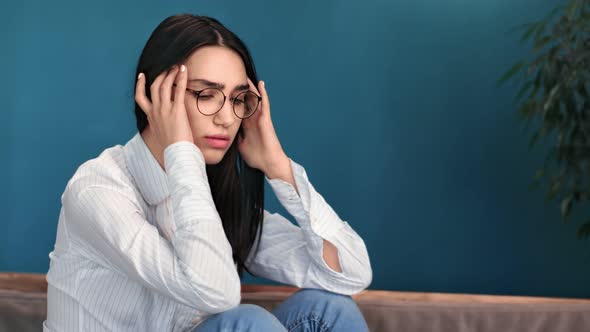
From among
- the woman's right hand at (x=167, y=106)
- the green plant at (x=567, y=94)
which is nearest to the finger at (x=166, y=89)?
the woman's right hand at (x=167, y=106)

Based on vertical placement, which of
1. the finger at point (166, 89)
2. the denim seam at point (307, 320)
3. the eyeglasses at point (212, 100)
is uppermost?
the finger at point (166, 89)

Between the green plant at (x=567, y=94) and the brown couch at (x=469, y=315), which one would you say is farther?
the green plant at (x=567, y=94)

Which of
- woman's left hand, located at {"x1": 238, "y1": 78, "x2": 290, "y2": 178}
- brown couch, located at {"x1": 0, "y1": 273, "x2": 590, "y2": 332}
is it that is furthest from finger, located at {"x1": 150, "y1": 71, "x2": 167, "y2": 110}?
brown couch, located at {"x1": 0, "y1": 273, "x2": 590, "y2": 332}

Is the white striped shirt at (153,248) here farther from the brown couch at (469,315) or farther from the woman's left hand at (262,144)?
the brown couch at (469,315)

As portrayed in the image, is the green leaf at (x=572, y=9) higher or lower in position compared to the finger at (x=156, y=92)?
higher

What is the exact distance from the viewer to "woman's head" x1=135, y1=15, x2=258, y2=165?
146cm

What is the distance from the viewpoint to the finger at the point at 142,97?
1438mm

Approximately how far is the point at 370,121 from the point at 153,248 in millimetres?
1675

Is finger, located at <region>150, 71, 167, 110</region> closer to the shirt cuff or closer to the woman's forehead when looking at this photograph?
the woman's forehead

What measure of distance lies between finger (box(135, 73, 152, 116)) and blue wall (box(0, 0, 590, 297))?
1326 mm

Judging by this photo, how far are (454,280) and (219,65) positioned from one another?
5.73ft

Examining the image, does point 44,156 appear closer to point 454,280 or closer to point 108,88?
point 108,88

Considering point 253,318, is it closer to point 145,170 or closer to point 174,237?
point 174,237

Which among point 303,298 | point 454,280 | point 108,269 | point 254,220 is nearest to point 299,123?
point 454,280
